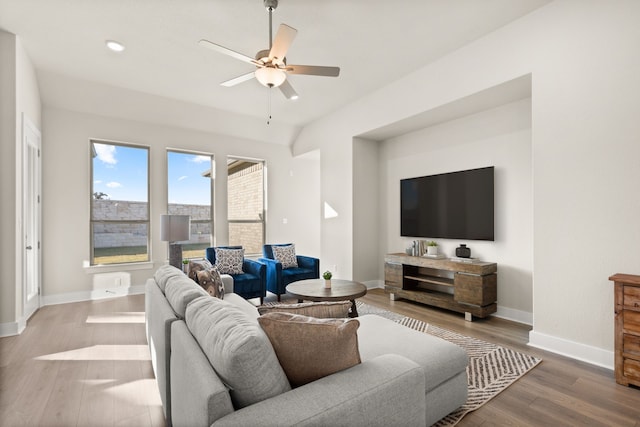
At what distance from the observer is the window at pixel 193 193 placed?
5.60 meters

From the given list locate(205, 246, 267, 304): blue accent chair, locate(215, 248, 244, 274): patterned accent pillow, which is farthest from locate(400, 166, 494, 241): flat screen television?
locate(215, 248, 244, 274): patterned accent pillow

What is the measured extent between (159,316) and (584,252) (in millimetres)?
3361

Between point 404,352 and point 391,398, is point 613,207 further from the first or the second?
point 391,398

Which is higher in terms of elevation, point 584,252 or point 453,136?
point 453,136

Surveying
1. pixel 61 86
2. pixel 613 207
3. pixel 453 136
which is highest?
pixel 61 86

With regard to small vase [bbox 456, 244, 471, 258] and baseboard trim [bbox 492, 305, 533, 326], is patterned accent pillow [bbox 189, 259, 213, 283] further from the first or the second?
baseboard trim [bbox 492, 305, 533, 326]

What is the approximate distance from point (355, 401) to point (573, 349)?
2669mm

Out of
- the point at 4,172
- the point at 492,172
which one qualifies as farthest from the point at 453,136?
the point at 4,172

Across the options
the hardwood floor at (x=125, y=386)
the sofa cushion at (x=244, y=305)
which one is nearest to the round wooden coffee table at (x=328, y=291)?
the sofa cushion at (x=244, y=305)

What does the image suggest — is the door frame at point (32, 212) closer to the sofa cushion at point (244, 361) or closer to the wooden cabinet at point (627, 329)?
the sofa cushion at point (244, 361)

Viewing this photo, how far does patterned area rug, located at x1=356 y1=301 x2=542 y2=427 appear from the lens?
208 centimetres

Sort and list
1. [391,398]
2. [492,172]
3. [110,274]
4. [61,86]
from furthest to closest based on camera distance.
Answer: [110,274]
[61,86]
[492,172]
[391,398]

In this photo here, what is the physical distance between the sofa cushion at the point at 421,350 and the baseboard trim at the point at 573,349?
1.53 m

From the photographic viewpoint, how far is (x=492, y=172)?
13.1 ft
